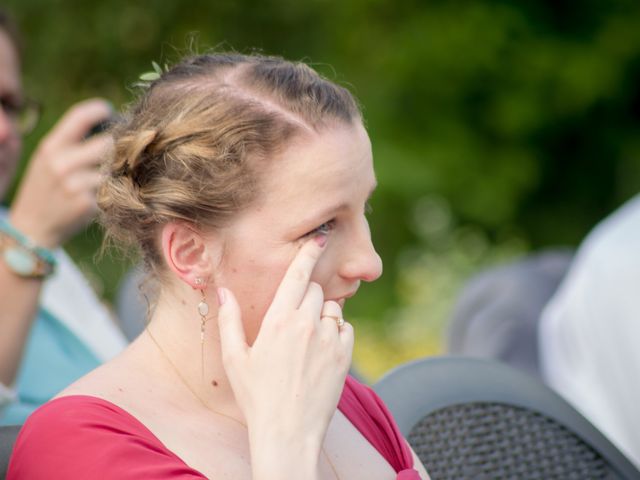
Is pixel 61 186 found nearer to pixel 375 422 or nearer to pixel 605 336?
pixel 375 422

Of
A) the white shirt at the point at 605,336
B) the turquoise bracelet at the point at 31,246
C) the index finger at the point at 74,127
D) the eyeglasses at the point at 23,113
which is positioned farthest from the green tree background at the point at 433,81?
the turquoise bracelet at the point at 31,246

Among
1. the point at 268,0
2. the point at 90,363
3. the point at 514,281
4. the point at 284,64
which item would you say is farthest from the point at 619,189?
the point at 284,64

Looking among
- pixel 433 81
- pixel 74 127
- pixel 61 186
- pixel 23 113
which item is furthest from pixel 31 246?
pixel 433 81

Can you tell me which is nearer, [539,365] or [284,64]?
[284,64]

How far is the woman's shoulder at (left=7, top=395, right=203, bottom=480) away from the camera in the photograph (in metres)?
1.31

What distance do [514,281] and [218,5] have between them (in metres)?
3.98

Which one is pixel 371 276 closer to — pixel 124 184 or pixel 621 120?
pixel 124 184

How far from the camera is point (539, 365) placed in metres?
3.25

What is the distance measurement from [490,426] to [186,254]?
34.2 inches

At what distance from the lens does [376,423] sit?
1757 millimetres

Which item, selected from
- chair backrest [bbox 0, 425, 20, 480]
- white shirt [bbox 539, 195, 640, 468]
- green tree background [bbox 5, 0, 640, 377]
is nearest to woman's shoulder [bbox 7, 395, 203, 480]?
chair backrest [bbox 0, 425, 20, 480]

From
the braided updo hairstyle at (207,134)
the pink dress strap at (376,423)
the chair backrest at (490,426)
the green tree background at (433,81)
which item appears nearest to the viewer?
the braided updo hairstyle at (207,134)

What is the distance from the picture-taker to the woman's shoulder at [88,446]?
1306 mm

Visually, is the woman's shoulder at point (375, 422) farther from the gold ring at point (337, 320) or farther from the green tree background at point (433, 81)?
the green tree background at point (433, 81)
